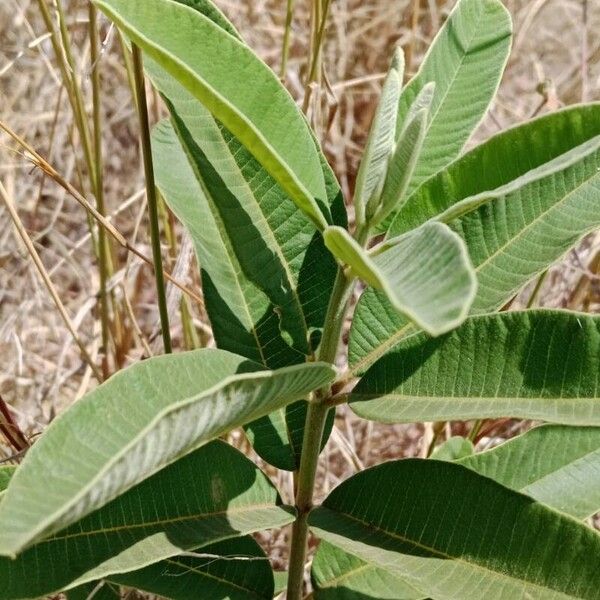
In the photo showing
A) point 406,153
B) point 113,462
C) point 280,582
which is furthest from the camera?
point 280,582

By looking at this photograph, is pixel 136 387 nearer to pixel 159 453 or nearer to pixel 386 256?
pixel 159 453

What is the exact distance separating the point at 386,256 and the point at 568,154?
162 mm

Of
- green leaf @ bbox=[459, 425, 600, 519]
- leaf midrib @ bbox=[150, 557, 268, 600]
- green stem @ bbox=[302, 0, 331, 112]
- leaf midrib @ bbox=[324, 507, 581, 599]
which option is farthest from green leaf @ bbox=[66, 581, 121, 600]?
green stem @ bbox=[302, 0, 331, 112]

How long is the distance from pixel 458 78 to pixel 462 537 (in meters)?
0.46

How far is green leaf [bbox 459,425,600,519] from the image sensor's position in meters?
1.05

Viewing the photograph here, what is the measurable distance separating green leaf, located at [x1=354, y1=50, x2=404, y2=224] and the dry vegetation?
101 cm

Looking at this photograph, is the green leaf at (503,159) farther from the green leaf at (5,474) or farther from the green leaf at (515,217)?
the green leaf at (5,474)

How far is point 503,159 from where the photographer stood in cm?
84

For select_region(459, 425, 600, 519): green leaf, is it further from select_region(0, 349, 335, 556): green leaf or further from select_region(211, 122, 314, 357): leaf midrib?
select_region(0, 349, 335, 556): green leaf

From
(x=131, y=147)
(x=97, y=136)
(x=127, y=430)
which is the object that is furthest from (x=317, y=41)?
(x=131, y=147)

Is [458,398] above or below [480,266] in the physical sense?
below

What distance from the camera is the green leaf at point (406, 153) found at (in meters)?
0.74

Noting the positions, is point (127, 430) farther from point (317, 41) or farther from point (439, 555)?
point (317, 41)

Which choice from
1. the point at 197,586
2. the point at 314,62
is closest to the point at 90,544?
the point at 197,586
